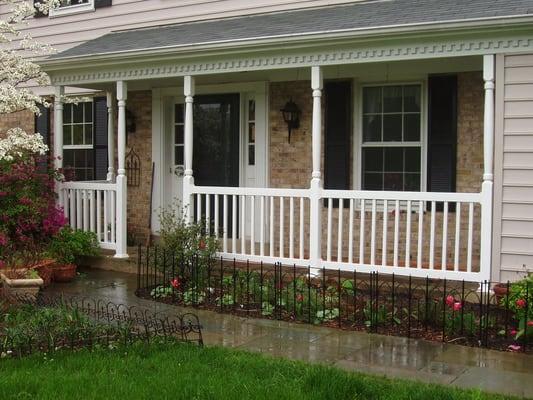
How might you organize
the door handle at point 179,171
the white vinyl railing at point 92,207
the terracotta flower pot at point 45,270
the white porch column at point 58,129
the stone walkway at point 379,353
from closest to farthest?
the stone walkway at point 379,353 < the terracotta flower pot at point 45,270 < the white vinyl railing at point 92,207 < the white porch column at point 58,129 < the door handle at point 179,171

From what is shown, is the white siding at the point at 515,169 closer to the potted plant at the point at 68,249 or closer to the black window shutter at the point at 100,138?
the potted plant at the point at 68,249

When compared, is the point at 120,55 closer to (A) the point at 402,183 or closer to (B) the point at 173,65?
(B) the point at 173,65

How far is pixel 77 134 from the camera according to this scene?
1270 centimetres

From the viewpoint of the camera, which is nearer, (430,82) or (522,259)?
(522,259)

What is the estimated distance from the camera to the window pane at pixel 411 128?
361 inches

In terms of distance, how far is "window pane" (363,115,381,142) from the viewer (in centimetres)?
943

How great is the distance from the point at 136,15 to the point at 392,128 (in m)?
5.30

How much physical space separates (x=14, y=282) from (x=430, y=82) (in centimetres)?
571

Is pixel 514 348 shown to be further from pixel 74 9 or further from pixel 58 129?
pixel 74 9

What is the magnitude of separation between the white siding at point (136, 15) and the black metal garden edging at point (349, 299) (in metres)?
4.15

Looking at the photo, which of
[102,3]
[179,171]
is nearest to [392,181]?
[179,171]

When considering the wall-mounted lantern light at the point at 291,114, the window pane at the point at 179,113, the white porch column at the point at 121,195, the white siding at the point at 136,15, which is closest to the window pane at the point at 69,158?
the white siding at the point at 136,15

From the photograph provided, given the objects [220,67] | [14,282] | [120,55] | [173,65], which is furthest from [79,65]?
[14,282]

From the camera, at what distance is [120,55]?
31.3 ft
